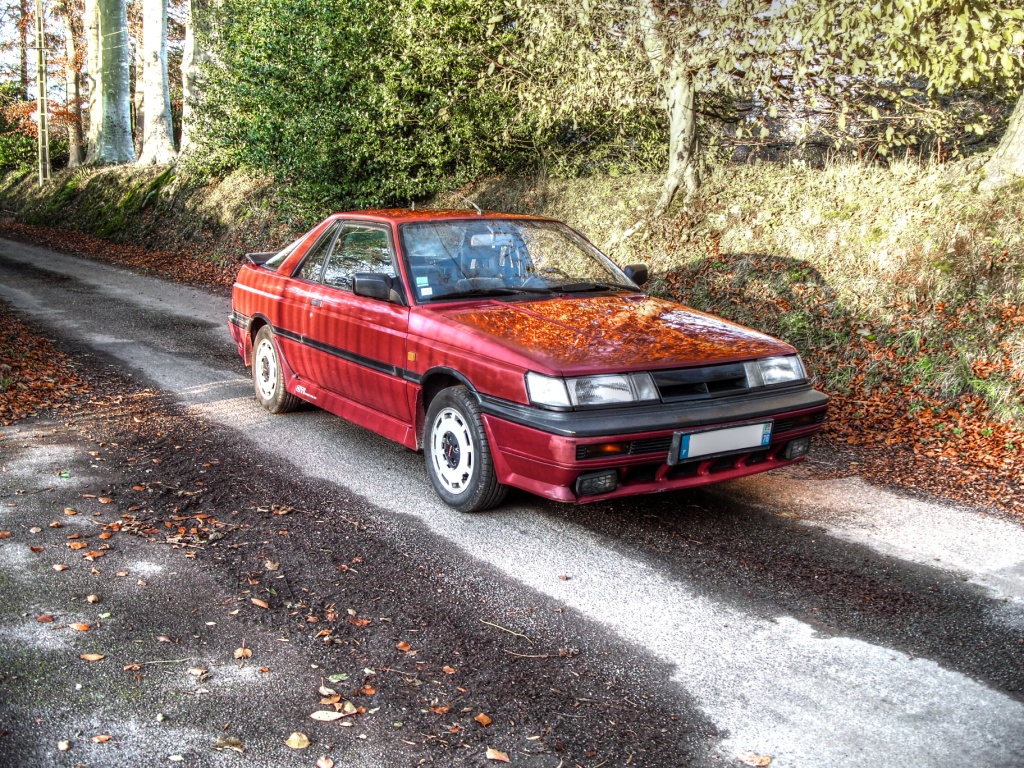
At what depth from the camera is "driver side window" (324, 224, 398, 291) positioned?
19.1ft

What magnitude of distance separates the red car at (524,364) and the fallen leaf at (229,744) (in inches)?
77.4

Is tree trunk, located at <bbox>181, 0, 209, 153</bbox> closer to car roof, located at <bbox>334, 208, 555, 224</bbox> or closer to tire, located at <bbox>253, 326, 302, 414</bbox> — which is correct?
tire, located at <bbox>253, 326, 302, 414</bbox>

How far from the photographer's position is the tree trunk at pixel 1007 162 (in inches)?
332

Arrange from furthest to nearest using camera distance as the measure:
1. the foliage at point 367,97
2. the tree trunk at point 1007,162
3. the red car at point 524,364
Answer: the foliage at point 367,97
the tree trunk at point 1007,162
the red car at point 524,364

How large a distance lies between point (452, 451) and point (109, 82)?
27373mm

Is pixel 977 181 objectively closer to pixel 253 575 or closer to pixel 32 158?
pixel 253 575

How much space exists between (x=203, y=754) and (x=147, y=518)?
2267 millimetres

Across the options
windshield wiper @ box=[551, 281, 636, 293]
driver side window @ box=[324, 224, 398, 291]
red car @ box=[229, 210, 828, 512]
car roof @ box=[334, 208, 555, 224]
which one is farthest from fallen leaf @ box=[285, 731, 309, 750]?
car roof @ box=[334, 208, 555, 224]

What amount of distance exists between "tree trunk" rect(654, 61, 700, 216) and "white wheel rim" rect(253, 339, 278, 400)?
5.94m

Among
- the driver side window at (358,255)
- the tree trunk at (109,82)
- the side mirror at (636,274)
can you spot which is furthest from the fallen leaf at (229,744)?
the tree trunk at (109,82)

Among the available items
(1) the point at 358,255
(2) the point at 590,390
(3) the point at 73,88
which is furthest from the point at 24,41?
(2) the point at 590,390

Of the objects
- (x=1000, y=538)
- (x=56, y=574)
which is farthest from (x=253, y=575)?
(x=1000, y=538)

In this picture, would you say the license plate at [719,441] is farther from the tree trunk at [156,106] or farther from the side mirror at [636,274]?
the tree trunk at [156,106]

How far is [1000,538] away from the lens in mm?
4879
